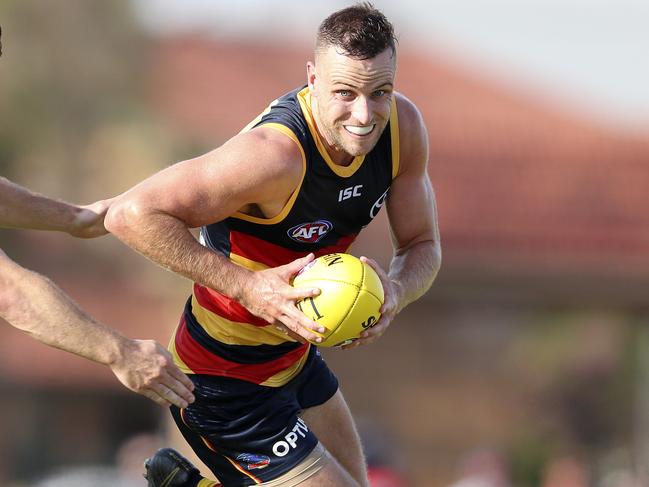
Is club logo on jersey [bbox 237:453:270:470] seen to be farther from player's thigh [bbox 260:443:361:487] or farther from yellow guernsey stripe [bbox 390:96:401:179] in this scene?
yellow guernsey stripe [bbox 390:96:401:179]

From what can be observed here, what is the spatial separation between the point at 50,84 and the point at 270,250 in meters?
23.3

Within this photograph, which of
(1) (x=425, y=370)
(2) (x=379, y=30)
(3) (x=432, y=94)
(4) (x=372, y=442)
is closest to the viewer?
(2) (x=379, y=30)

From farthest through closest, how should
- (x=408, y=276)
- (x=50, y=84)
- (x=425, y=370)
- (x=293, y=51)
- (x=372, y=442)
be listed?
(x=293, y=51), (x=50, y=84), (x=425, y=370), (x=372, y=442), (x=408, y=276)

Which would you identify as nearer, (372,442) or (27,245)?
(372,442)

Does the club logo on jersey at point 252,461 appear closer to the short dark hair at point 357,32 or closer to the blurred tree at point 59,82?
the short dark hair at point 357,32

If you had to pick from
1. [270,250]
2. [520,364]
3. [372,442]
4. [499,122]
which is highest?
[270,250]

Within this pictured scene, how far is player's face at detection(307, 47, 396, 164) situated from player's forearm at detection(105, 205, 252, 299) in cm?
92

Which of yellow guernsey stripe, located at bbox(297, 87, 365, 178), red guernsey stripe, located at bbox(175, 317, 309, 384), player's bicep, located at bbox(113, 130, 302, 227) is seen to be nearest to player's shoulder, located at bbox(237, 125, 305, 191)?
player's bicep, located at bbox(113, 130, 302, 227)

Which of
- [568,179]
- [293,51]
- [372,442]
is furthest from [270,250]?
[293,51]

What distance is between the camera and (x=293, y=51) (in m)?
35.4

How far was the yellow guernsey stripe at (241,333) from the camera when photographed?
7590 millimetres

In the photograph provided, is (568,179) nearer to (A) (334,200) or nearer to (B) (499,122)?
(B) (499,122)

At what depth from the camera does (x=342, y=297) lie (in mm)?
6844

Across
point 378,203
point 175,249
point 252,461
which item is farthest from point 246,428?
point 378,203
